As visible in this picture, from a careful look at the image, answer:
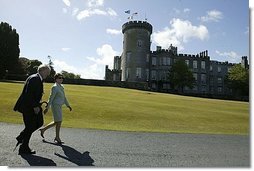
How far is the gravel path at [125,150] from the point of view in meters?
5.46

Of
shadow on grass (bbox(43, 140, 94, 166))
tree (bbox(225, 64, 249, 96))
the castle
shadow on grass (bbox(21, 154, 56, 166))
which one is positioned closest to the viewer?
shadow on grass (bbox(21, 154, 56, 166))

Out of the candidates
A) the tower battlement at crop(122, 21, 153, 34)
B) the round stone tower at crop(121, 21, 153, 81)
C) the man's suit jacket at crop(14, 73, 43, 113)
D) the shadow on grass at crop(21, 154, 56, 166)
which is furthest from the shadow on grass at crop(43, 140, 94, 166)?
the round stone tower at crop(121, 21, 153, 81)

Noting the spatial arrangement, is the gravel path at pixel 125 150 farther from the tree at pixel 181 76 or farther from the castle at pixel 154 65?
the tree at pixel 181 76

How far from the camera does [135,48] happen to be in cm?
5469

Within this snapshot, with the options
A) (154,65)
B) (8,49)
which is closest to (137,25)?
(154,65)

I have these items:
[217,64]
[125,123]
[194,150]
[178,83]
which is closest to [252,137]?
[194,150]

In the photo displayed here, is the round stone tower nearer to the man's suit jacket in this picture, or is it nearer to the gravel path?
the gravel path

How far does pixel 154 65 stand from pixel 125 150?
53299 millimetres

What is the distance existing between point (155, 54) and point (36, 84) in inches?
2153

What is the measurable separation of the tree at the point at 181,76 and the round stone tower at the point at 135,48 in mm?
5271

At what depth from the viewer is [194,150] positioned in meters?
6.90

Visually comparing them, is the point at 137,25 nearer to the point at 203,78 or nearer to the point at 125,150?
the point at 203,78

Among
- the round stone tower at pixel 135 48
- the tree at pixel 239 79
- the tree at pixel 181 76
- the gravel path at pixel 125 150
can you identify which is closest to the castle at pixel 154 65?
the round stone tower at pixel 135 48

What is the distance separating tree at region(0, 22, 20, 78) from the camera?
1501 inches
